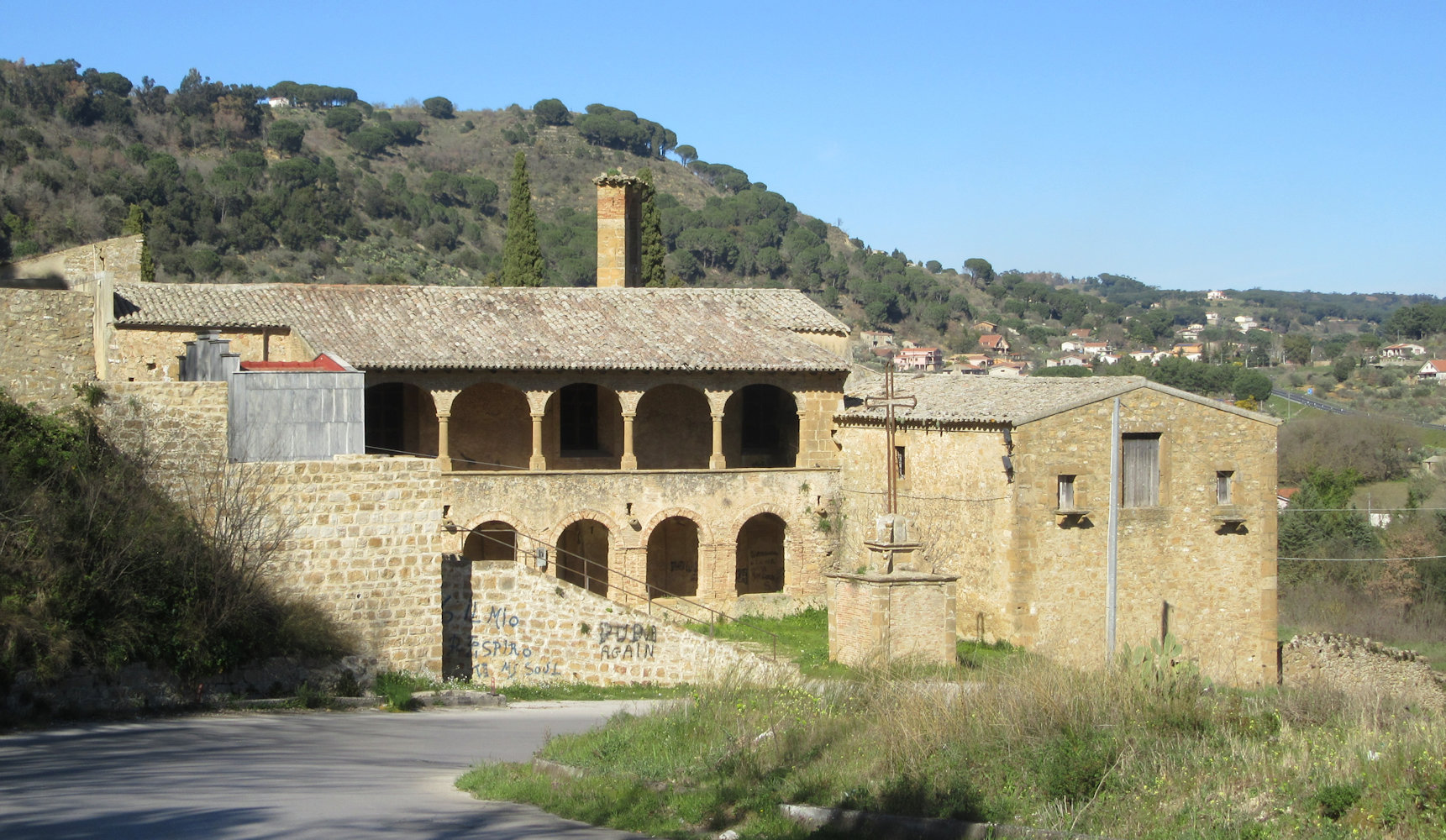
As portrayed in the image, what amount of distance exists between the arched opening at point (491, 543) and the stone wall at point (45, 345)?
940cm

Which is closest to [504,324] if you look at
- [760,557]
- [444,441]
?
[444,441]

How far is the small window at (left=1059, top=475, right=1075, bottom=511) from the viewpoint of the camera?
78.4 ft

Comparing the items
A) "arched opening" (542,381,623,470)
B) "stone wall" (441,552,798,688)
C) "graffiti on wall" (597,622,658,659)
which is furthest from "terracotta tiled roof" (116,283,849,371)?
"graffiti on wall" (597,622,658,659)

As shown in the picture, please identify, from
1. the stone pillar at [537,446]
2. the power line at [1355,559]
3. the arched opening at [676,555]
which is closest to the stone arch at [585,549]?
the arched opening at [676,555]

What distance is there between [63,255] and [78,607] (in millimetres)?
17158

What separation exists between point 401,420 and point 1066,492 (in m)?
12.5

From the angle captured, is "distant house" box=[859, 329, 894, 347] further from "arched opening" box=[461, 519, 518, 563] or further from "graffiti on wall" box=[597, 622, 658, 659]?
"graffiti on wall" box=[597, 622, 658, 659]

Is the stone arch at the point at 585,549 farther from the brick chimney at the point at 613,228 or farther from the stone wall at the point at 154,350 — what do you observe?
the brick chimney at the point at 613,228

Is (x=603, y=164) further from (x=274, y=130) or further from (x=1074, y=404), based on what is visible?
(x=1074, y=404)

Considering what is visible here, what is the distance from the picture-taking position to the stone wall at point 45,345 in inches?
666

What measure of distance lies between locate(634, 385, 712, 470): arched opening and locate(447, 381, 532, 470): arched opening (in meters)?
2.38

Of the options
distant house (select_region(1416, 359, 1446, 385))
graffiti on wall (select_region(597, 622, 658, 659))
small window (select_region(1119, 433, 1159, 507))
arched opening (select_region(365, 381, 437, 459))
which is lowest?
graffiti on wall (select_region(597, 622, 658, 659))

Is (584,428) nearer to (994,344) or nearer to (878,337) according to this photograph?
(878,337)

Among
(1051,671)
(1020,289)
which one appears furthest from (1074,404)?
(1020,289)
